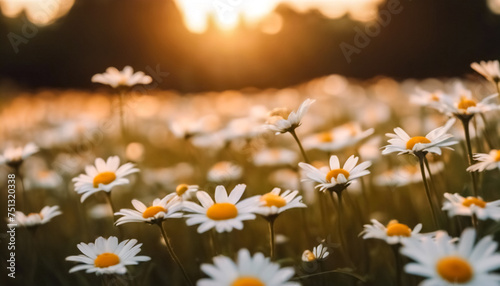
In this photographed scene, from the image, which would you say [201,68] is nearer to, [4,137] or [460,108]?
[4,137]

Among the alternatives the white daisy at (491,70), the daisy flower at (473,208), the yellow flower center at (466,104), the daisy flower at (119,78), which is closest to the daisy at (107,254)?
the daisy flower at (473,208)

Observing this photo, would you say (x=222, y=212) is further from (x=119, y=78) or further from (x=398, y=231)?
(x=119, y=78)

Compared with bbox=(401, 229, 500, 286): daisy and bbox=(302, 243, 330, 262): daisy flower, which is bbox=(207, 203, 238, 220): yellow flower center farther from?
bbox=(401, 229, 500, 286): daisy

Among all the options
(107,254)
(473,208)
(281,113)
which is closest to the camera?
(473,208)

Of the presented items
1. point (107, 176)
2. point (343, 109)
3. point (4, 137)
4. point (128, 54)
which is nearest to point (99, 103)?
point (4, 137)

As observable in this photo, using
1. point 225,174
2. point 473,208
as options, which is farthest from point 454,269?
point 225,174

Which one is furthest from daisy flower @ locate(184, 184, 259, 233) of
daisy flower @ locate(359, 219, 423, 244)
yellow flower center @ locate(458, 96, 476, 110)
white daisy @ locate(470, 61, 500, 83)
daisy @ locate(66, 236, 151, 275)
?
white daisy @ locate(470, 61, 500, 83)
